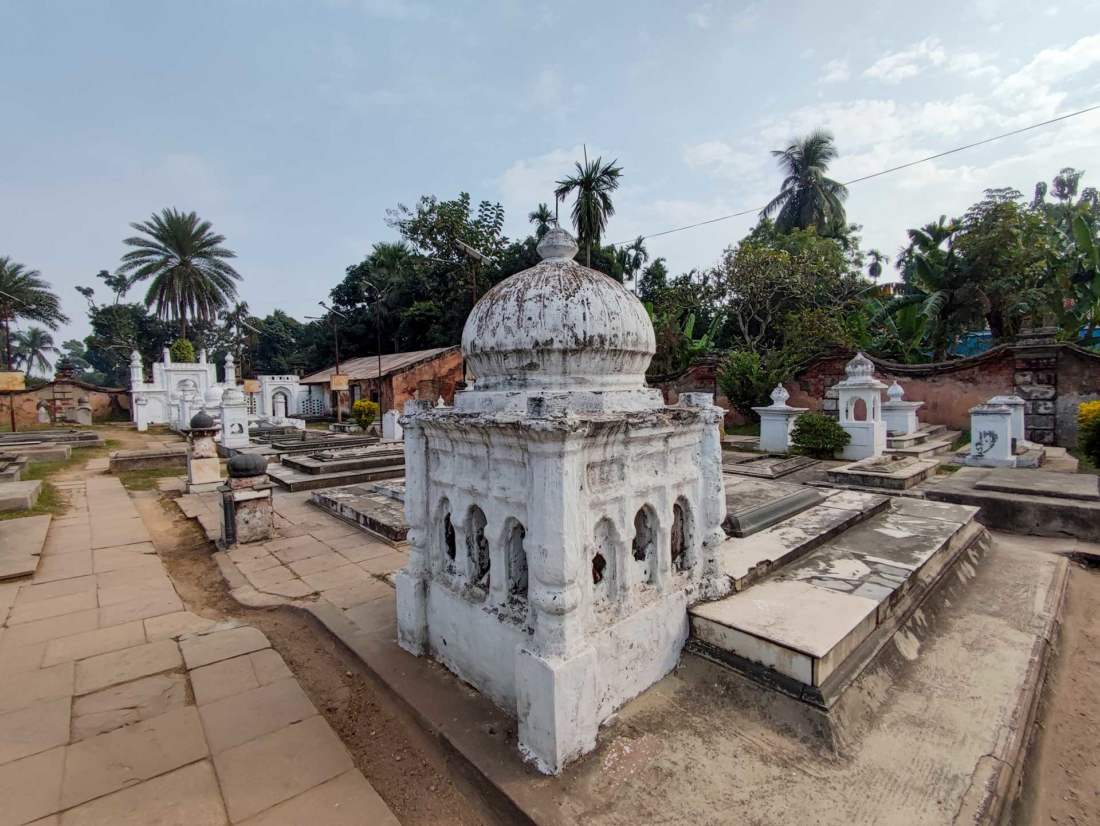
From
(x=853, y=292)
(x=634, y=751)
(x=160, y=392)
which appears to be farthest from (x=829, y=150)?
(x=160, y=392)

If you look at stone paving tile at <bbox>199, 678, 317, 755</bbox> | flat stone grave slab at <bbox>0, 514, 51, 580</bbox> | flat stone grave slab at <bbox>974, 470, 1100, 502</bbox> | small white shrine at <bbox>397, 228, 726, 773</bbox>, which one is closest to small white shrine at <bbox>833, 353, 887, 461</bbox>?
flat stone grave slab at <bbox>974, 470, 1100, 502</bbox>

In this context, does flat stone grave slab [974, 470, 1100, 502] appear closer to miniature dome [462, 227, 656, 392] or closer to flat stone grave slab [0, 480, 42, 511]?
miniature dome [462, 227, 656, 392]

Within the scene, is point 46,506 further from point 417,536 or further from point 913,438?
point 913,438

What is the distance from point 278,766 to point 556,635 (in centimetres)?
159

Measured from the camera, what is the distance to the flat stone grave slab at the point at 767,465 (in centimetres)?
949

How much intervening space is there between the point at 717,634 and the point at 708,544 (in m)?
0.52

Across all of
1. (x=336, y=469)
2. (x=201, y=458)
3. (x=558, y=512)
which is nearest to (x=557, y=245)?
(x=558, y=512)

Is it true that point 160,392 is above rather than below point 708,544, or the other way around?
above

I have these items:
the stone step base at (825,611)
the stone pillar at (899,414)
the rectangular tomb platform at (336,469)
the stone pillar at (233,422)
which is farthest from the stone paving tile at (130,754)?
the stone pillar at (899,414)

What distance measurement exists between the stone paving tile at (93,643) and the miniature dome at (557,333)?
3519mm

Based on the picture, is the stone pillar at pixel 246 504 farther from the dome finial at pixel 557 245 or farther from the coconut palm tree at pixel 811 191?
the coconut palm tree at pixel 811 191

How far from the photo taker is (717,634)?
289 centimetres

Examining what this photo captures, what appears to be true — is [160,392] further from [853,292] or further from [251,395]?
[853,292]

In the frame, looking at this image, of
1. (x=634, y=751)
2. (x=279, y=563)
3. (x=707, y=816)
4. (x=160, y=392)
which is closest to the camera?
(x=707, y=816)
